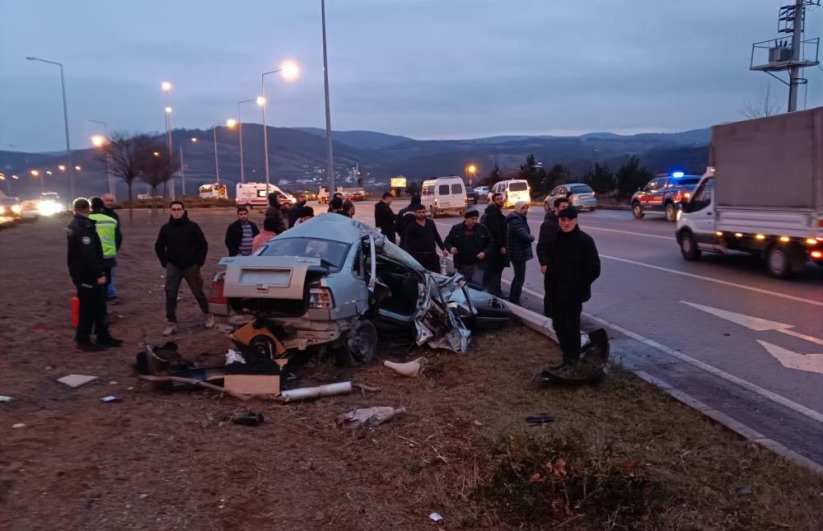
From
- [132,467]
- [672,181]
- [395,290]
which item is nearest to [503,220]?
[395,290]

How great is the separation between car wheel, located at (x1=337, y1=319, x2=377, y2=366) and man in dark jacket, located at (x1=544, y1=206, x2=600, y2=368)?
2047 mm

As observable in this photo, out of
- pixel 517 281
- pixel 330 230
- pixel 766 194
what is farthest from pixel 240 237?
pixel 766 194

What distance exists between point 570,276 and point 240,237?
5.58 m

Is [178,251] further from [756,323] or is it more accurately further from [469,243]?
[756,323]

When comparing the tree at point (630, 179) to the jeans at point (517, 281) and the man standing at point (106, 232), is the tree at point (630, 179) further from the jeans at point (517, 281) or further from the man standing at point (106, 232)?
the man standing at point (106, 232)

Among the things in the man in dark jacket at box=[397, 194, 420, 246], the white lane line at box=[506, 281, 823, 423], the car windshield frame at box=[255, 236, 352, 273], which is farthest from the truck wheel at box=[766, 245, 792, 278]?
the car windshield frame at box=[255, 236, 352, 273]

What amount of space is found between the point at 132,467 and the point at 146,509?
656 millimetres

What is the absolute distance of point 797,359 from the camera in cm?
763

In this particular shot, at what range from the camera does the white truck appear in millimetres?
12188

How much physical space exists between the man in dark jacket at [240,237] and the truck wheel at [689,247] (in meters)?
10.3

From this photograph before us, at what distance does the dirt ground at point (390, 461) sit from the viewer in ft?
13.0

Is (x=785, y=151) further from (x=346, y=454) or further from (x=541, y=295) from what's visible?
(x=346, y=454)

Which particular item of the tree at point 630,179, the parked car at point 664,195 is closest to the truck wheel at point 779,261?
the parked car at point 664,195

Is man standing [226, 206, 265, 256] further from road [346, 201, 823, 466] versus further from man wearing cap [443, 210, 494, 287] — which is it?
road [346, 201, 823, 466]
